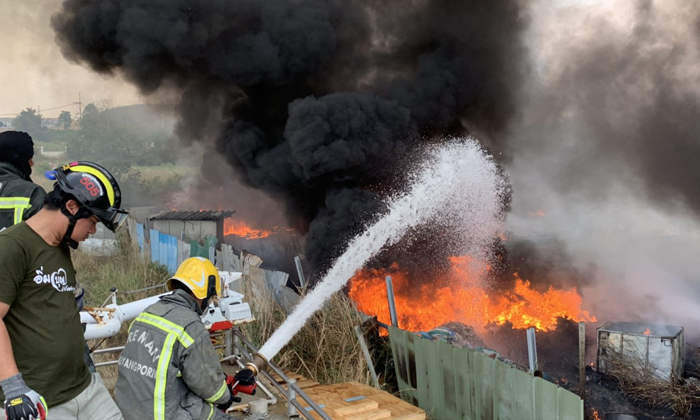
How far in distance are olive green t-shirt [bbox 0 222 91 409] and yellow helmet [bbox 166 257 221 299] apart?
643 millimetres

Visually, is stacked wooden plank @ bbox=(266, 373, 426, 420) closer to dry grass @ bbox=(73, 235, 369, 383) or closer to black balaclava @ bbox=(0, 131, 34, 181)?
dry grass @ bbox=(73, 235, 369, 383)

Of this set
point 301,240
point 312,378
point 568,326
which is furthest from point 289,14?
point 312,378

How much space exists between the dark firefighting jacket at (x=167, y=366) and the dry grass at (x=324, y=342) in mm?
3107

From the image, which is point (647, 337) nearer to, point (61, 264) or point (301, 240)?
point (61, 264)

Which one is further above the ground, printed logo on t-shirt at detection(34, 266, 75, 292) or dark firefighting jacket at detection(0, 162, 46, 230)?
dark firefighting jacket at detection(0, 162, 46, 230)

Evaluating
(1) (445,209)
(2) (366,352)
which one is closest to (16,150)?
(2) (366,352)

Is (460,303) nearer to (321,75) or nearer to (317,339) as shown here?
(317,339)

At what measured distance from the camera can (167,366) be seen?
9.61 ft

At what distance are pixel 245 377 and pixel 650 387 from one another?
693 cm

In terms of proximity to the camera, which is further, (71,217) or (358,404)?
(358,404)

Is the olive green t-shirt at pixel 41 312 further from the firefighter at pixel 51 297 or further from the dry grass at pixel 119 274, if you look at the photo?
the dry grass at pixel 119 274

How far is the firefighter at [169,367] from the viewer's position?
2.95 meters

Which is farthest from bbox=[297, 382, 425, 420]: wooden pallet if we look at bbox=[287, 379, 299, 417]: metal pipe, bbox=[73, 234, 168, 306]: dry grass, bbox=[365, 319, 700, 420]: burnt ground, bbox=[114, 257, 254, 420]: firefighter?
bbox=[73, 234, 168, 306]: dry grass

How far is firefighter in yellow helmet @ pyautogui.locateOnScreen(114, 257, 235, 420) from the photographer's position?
9.66ft
